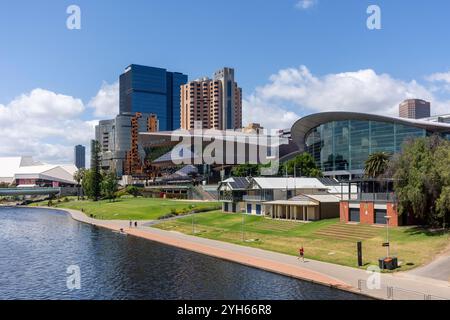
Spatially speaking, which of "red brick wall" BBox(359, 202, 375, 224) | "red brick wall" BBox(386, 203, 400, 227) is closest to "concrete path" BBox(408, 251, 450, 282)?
"red brick wall" BBox(386, 203, 400, 227)

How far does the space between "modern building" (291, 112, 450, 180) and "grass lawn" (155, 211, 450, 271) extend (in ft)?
192

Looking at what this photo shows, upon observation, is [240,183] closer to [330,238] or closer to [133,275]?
[330,238]

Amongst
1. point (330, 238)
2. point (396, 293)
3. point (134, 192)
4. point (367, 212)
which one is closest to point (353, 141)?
point (367, 212)

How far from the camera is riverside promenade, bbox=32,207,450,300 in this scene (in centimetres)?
3275

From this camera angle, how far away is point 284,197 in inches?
3376

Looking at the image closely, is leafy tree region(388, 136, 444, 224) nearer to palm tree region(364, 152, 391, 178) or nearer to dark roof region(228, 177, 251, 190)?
palm tree region(364, 152, 391, 178)

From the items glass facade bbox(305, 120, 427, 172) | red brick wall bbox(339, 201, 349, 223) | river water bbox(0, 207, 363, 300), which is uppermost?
glass facade bbox(305, 120, 427, 172)

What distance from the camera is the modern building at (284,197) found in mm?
71812

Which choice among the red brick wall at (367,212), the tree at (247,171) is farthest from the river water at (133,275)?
the tree at (247,171)

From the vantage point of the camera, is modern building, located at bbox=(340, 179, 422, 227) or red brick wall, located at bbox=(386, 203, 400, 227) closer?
red brick wall, located at bbox=(386, 203, 400, 227)

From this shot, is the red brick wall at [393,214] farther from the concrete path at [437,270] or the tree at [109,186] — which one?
the tree at [109,186]

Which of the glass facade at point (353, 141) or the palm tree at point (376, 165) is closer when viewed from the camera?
the palm tree at point (376, 165)

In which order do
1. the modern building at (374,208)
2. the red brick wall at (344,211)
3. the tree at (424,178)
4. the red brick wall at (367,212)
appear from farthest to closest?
the red brick wall at (344,211) → the red brick wall at (367,212) → the modern building at (374,208) → the tree at (424,178)
